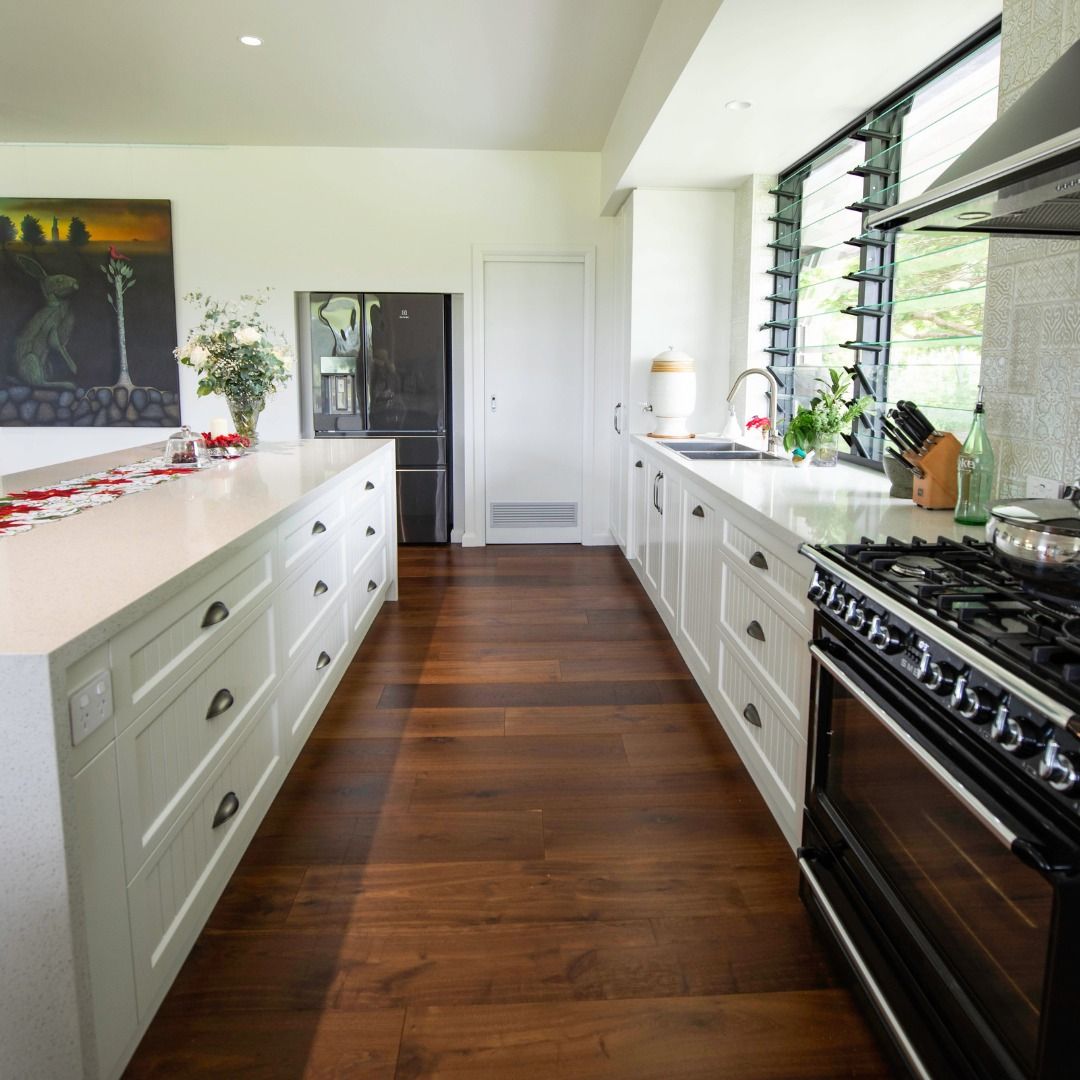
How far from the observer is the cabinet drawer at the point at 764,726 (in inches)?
82.2

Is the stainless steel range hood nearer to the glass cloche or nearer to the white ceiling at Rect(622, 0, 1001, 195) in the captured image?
the white ceiling at Rect(622, 0, 1001, 195)

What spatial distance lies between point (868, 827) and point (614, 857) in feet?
2.64

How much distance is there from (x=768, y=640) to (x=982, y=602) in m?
0.92

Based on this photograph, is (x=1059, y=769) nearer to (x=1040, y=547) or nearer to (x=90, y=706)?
(x=1040, y=547)

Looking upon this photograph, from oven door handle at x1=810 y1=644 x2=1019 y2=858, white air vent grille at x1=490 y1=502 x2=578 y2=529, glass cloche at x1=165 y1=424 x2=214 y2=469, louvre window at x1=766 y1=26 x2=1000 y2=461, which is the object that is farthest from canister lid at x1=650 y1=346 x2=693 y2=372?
oven door handle at x1=810 y1=644 x2=1019 y2=858

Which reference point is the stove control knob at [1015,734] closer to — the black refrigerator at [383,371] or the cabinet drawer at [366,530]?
the cabinet drawer at [366,530]

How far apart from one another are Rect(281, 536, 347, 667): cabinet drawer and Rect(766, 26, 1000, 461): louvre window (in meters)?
2.13

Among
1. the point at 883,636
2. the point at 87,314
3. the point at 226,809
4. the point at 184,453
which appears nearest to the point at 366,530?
the point at 184,453

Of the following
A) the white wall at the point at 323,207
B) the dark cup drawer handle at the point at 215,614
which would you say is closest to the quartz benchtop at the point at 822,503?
the dark cup drawer handle at the point at 215,614

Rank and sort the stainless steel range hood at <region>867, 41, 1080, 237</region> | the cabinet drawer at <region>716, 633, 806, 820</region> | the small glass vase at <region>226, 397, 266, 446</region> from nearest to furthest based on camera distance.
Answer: the stainless steel range hood at <region>867, 41, 1080, 237</region>, the cabinet drawer at <region>716, 633, 806, 820</region>, the small glass vase at <region>226, 397, 266, 446</region>

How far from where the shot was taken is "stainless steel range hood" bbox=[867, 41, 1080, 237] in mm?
1396

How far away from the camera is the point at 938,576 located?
1.57 m

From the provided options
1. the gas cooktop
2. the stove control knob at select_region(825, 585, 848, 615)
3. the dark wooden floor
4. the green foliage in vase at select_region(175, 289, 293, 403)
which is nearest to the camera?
the gas cooktop

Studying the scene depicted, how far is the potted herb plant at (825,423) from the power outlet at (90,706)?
8.80 feet
